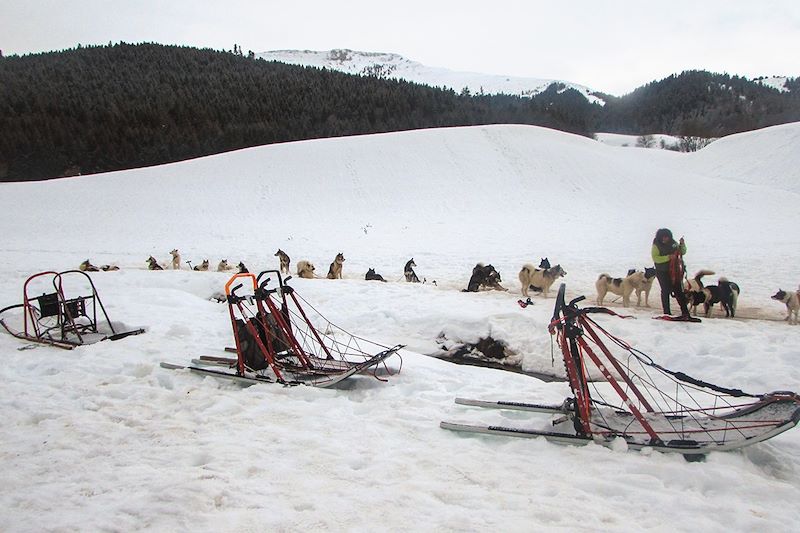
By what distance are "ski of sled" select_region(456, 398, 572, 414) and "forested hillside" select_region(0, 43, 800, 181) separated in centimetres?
5740

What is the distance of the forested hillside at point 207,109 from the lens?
54344 millimetres

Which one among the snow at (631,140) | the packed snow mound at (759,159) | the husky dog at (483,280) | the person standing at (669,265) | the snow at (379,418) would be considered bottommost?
the snow at (379,418)

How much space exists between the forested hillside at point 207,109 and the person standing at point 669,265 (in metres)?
56.4

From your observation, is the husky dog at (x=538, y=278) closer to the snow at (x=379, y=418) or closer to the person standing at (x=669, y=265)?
the snow at (x=379, y=418)

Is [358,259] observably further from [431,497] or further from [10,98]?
[10,98]

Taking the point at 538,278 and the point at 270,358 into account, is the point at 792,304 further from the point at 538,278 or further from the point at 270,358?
the point at 270,358

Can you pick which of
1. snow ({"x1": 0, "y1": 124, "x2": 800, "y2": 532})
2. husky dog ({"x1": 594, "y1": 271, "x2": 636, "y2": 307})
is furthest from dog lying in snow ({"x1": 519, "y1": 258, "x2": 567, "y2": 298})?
husky dog ({"x1": 594, "y1": 271, "x2": 636, "y2": 307})

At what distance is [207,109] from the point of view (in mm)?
64688

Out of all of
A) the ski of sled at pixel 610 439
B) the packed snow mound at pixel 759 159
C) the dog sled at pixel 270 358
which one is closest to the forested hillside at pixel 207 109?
the packed snow mound at pixel 759 159

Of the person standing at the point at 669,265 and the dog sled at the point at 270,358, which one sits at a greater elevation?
the person standing at the point at 669,265

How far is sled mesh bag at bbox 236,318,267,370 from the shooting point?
5922 mm

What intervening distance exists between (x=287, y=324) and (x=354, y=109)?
228 ft

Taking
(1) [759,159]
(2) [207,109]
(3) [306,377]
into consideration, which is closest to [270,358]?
(3) [306,377]

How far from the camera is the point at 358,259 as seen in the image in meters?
18.0
